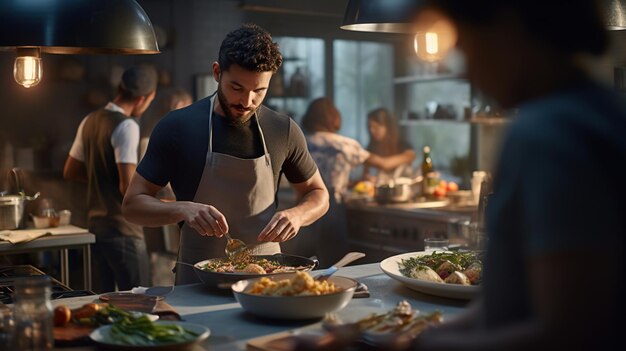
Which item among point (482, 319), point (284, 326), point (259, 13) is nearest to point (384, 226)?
point (259, 13)

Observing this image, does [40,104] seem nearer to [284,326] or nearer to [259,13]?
[259,13]

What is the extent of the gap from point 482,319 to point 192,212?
1.60 metres

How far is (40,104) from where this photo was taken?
23.9 feet

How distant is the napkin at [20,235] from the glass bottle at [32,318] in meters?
2.67

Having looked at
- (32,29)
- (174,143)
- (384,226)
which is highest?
(32,29)

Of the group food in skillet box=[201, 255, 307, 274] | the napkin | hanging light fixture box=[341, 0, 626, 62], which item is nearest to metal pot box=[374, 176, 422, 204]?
the napkin

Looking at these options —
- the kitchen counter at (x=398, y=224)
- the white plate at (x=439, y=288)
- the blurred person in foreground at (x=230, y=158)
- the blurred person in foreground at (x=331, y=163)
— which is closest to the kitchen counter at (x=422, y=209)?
the kitchen counter at (x=398, y=224)

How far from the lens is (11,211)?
4699 millimetres

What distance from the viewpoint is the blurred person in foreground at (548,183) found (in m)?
1.08

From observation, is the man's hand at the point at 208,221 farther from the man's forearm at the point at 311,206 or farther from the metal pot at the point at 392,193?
the metal pot at the point at 392,193

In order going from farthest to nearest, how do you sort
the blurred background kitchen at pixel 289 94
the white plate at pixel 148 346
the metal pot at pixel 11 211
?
the blurred background kitchen at pixel 289 94 < the metal pot at pixel 11 211 < the white plate at pixel 148 346

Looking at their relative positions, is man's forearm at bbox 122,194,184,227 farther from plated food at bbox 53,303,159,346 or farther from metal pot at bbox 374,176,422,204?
metal pot at bbox 374,176,422,204

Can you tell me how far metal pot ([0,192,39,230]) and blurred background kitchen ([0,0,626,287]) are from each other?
4.29ft

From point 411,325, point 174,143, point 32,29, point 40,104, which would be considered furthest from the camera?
point 40,104
